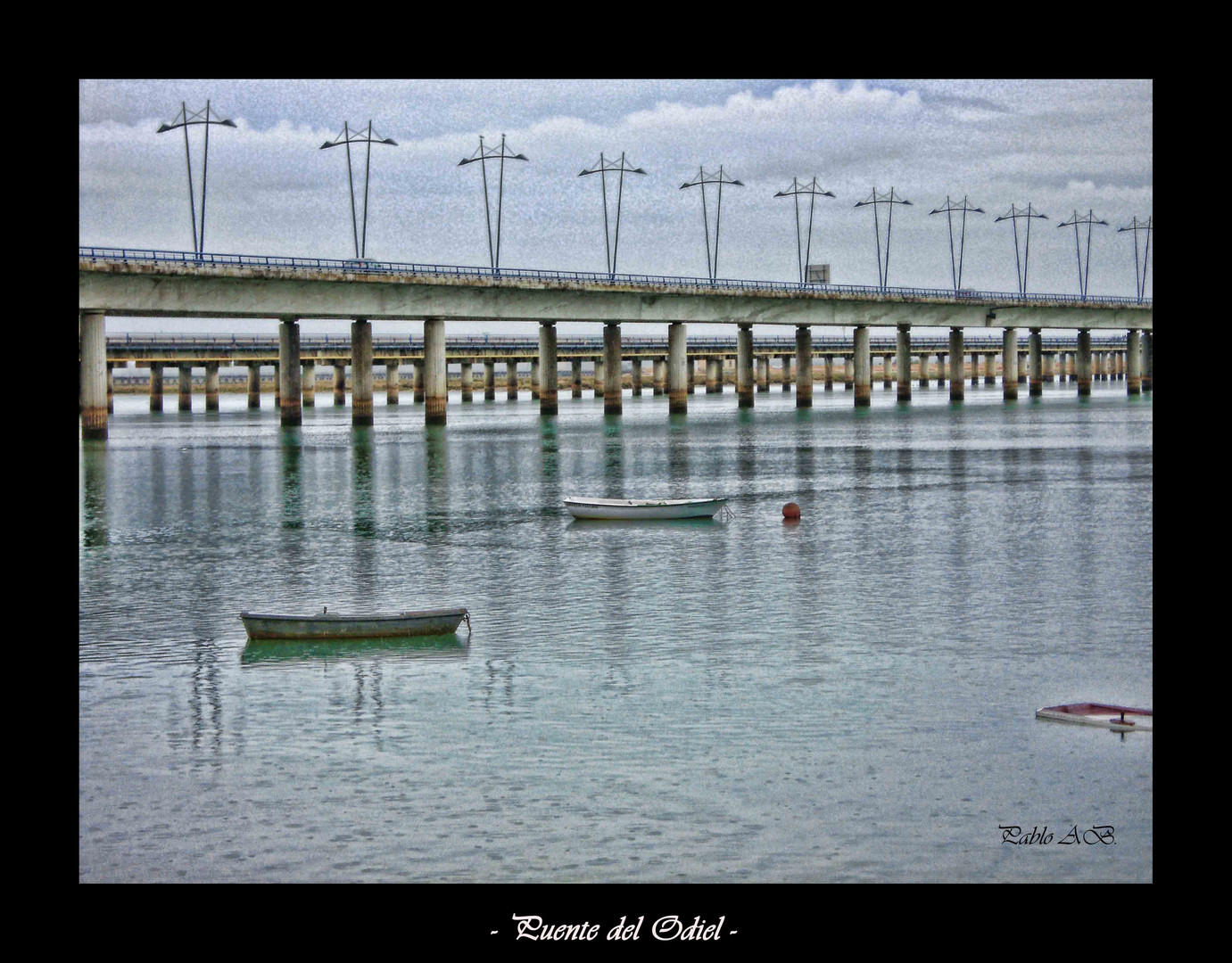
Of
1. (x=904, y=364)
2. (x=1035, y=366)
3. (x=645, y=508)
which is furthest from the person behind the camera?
(x=1035, y=366)

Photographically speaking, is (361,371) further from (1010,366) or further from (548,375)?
(1010,366)

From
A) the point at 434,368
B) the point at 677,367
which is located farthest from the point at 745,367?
the point at 434,368

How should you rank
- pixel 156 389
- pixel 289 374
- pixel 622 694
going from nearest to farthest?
1. pixel 622 694
2. pixel 289 374
3. pixel 156 389

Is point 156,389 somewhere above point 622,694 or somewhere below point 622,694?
above

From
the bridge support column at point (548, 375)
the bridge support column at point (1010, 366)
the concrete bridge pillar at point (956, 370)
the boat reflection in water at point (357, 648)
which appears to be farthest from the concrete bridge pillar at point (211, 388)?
the boat reflection in water at point (357, 648)

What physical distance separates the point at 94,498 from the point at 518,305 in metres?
60.6

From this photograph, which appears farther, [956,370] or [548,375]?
[956,370]

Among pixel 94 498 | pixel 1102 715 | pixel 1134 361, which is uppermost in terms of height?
pixel 1134 361

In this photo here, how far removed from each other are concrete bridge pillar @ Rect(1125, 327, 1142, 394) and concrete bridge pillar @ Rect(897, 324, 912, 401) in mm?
38953

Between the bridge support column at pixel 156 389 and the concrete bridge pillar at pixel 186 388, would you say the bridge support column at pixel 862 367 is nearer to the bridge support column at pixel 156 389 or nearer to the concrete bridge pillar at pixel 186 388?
the concrete bridge pillar at pixel 186 388

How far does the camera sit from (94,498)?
185 feet

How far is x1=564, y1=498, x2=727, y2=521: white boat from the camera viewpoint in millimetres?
45719
